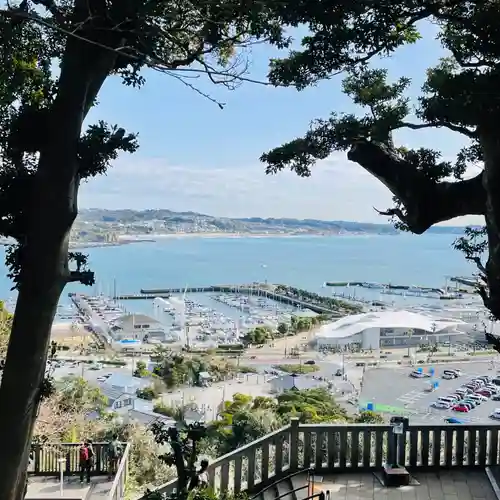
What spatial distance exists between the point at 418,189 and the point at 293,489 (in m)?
2.57

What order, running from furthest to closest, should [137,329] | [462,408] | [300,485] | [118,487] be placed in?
[137,329] < [462,408] < [118,487] < [300,485]

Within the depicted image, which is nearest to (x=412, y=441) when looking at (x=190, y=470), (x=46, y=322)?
(x=190, y=470)

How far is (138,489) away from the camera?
7602mm

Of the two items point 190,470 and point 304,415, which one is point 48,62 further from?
point 304,415

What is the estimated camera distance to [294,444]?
4570 millimetres

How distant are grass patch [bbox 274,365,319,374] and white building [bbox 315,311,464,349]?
1.32 m

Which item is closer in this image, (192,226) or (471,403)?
(471,403)

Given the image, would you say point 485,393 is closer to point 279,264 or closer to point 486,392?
point 486,392

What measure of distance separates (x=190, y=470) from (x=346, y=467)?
203cm

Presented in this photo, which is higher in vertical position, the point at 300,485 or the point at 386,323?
the point at 386,323

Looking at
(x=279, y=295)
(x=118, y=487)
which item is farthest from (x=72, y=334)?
(x=279, y=295)

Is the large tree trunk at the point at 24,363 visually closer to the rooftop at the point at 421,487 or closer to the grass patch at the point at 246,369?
the rooftop at the point at 421,487

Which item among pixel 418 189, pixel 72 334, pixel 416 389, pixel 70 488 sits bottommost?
pixel 70 488

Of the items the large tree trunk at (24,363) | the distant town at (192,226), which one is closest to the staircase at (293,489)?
the large tree trunk at (24,363)
